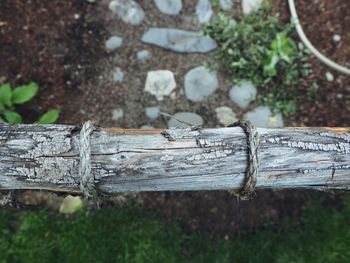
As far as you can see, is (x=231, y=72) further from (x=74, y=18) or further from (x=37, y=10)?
(x=37, y=10)

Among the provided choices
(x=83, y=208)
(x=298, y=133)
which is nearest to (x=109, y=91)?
(x=83, y=208)

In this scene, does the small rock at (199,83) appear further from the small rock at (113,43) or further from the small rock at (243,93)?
the small rock at (113,43)

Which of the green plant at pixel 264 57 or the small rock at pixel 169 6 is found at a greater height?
the small rock at pixel 169 6

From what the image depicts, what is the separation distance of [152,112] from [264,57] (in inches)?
37.4

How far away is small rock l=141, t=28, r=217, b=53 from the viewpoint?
3475 millimetres

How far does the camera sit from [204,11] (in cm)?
356

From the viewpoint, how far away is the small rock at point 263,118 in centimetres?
335

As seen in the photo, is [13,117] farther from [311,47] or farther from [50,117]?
[311,47]

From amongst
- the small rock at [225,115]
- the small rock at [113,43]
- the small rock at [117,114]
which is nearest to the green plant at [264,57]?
the small rock at [225,115]

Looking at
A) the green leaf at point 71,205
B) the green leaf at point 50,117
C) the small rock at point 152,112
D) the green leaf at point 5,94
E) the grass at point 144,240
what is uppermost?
the green leaf at point 5,94

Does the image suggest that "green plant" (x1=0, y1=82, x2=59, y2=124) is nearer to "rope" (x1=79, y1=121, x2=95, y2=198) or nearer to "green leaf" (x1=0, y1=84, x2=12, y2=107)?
"green leaf" (x1=0, y1=84, x2=12, y2=107)

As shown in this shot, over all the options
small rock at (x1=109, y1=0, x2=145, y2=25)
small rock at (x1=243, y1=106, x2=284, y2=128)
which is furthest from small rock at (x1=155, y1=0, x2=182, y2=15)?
small rock at (x1=243, y1=106, x2=284, y2=128)

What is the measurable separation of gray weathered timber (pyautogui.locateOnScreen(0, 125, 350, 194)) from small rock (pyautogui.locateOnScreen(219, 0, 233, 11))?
214 centimetres

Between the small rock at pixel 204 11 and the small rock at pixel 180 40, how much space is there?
136 millimetres
